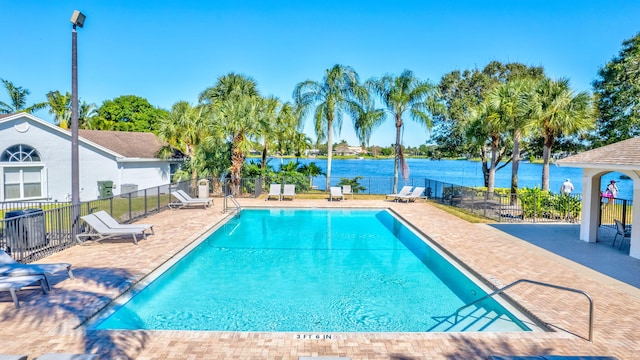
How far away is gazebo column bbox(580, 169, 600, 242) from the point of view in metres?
11.3

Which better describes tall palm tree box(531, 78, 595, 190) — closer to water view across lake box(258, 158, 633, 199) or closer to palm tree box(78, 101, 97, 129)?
water view across lake box(258, 158, 633, 199)

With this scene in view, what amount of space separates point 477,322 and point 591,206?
7540 millimetres

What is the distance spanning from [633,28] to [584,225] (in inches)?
796

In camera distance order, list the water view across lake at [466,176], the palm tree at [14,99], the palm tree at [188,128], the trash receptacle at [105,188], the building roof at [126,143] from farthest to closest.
Result: the water view across lake at [466,176] < the palm tree at [14,99] < the building roof at [126,143] < the palm tree at [188,128] < the trash receptacle at [105,188]

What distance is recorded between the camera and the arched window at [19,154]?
1914 cm

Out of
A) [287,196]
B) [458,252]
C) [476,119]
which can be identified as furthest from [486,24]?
[458,252]

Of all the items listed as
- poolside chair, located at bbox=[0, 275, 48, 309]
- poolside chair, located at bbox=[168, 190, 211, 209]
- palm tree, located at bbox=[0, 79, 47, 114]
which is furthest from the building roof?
palm tree, located at bbox=[0, 79, 47, 114]

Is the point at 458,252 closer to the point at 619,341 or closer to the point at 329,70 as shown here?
the point at 619,341

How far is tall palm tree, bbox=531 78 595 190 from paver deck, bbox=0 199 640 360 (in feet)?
29.5

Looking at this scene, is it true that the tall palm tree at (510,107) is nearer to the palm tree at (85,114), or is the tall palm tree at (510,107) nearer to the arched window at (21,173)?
the arched window at (21,173)

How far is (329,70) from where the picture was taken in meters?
22.9

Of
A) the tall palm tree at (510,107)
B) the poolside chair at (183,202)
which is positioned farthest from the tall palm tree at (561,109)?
the poolside chair at (183,202)

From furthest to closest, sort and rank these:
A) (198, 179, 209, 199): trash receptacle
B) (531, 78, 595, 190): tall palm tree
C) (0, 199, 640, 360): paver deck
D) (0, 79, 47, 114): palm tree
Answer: (0, 79, 47, 114): palm tree < (198, 179, 209, 199): trash receptacle < (531, 78, 595, 190): tall palm tree < (0, 199, 640, 360): paver deck

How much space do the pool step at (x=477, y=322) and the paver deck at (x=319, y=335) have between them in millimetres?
447
